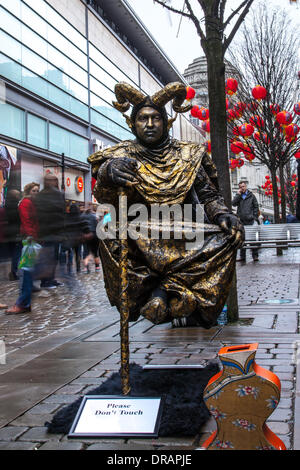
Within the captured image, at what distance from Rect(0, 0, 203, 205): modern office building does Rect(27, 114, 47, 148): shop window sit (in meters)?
0.03

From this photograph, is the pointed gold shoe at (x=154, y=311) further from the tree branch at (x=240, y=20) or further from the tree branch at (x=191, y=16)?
the tree branch at (x=240, y=20)

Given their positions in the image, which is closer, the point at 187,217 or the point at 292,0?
the point at 187,217

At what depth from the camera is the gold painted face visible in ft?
11.4

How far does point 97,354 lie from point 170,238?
1.58 meters

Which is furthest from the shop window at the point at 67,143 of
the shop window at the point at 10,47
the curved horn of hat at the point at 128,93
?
the curved horn of hat at the point at 128,93

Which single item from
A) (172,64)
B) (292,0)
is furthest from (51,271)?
(172,64)

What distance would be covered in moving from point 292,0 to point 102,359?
3365mm

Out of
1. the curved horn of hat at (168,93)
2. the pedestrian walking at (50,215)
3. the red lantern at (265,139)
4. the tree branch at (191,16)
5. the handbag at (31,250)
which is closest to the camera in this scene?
the curved horn of hat at (168,93)

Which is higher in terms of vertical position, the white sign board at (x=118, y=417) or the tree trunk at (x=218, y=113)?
the tree trunk at (x=218, y=113)

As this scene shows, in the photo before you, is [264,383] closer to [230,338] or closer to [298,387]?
[298,387]

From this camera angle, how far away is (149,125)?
348cm

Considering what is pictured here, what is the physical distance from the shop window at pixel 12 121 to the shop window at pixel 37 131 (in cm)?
51

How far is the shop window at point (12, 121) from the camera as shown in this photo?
16.0 metres
